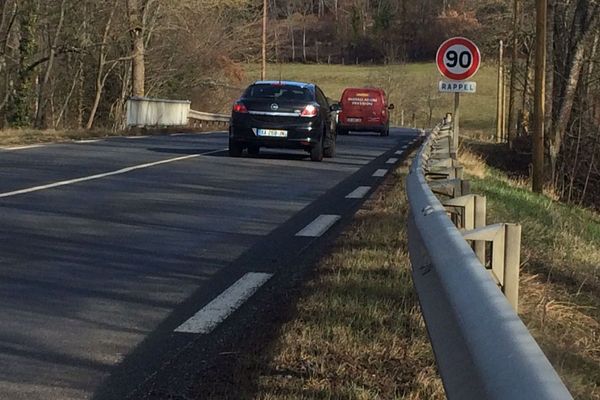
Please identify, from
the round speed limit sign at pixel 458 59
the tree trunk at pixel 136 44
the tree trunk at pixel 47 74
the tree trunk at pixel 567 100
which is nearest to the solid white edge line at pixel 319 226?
the round speed limit sign at pixel 458 59

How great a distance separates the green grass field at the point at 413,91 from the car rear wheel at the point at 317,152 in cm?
5911

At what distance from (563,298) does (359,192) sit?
5582 mm

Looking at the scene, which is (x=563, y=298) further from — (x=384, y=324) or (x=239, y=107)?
(x=239, y=107)

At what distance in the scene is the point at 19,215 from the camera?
27.7 feet

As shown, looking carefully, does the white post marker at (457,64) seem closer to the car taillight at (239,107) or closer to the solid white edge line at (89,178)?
the car taillight at (239,107)

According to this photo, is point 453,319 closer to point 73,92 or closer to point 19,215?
point 19,215

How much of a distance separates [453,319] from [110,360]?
6.43 feet

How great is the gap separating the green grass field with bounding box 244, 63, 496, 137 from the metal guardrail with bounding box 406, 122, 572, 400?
72059mm

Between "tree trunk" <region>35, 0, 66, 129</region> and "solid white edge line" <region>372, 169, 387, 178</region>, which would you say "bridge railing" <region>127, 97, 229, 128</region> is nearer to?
"tree trunk" <region>35, 0, 66, 129</region>

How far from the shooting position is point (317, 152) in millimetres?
16891

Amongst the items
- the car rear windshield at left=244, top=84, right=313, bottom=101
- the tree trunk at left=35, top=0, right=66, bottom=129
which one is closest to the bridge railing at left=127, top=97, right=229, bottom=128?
the tree trunk at left=35, top=0, right=66, bottom=129

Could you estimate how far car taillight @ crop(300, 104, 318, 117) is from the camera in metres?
16.8

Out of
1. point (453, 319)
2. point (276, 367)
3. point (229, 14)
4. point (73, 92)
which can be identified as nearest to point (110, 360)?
point (276, 367)

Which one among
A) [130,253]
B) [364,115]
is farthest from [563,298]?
[364,115]
